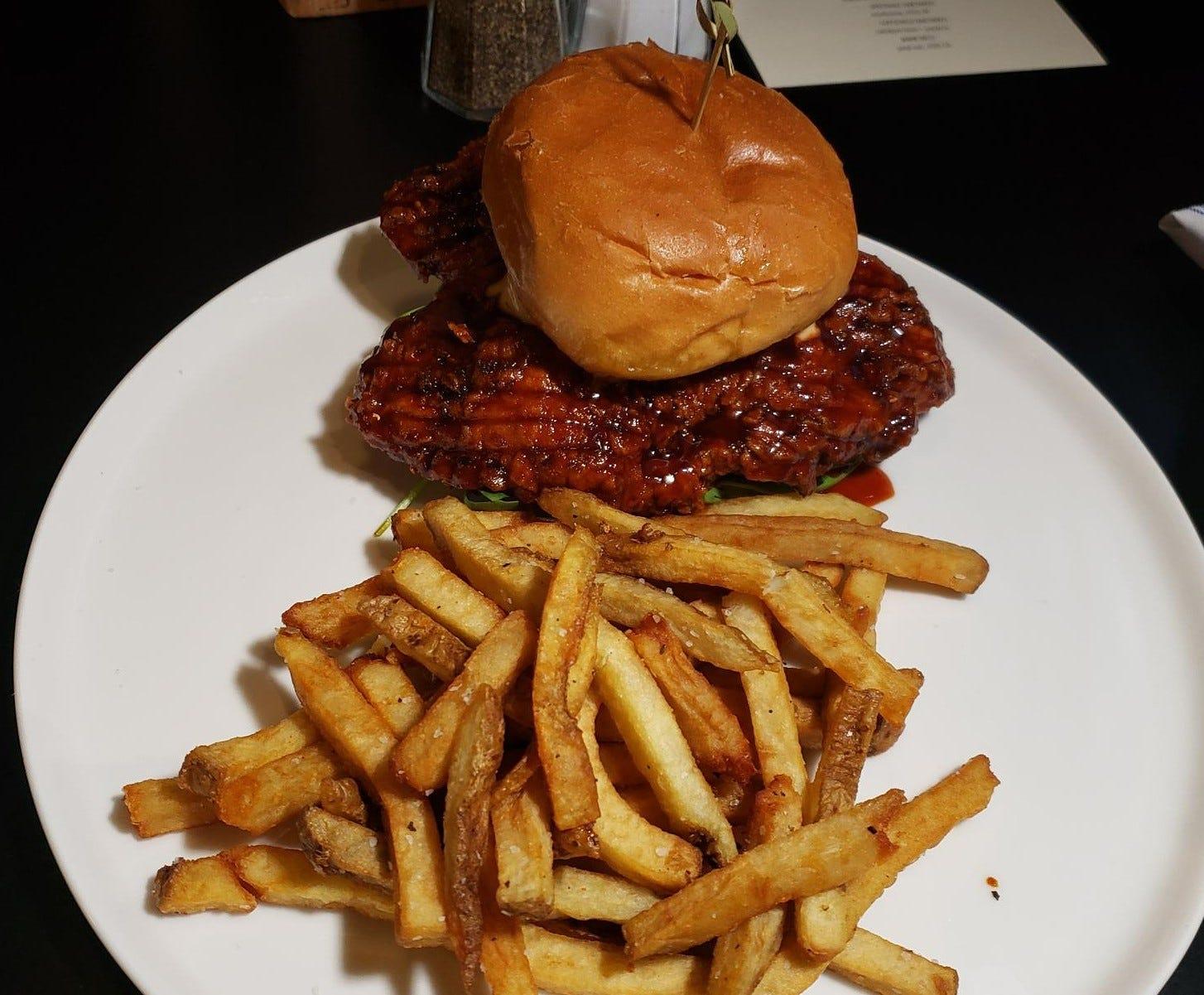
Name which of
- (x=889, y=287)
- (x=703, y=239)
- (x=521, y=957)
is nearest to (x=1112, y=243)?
(x=889, y=287)

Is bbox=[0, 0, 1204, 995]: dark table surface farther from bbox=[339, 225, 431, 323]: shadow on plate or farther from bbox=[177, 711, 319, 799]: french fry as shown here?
bbox=[177, 711, 319, 799]: french fry

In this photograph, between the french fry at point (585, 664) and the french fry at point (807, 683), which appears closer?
the french fry at point (585, 664)

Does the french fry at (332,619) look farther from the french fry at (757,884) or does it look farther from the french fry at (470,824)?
the french fry at (757,884)

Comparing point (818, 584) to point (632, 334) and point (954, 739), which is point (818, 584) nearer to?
point (954, 739)

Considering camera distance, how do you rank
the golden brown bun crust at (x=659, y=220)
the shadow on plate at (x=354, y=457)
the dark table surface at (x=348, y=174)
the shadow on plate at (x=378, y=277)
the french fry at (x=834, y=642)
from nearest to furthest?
the french fry at (x=834, y=642)
the golden brown bun crust at (x=659, y=220)
the shadow on plate at (x=354, y=457)
the shadow on plate at (x=378, y=277)
the dark table surface at (x=348, y=174)

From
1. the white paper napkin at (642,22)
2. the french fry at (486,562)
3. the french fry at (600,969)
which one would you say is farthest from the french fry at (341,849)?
the white paper napkin at (642,22)
